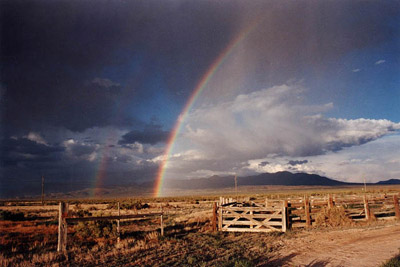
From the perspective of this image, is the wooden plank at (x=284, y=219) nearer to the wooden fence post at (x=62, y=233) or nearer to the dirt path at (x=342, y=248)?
the dirt path at (x=342, y=248)

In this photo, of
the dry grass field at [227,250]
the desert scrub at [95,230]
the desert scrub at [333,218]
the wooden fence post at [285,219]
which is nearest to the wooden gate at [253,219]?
the wooden fence post at [285,219]

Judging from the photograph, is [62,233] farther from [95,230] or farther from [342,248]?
[342,248]

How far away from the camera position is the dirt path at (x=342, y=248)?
9398 millimetres

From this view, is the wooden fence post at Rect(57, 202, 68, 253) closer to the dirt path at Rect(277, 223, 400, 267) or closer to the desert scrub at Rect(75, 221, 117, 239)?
the desert scrub at Rect(75, 221, 117, 239)

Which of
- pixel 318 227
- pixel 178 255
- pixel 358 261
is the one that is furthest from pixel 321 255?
pixel 318 227

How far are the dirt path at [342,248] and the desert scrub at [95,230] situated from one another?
9.77 metres

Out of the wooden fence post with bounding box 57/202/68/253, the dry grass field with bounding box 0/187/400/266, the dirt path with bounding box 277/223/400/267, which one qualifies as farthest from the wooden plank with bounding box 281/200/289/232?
the wooden fence post with bounding box 57/202/68/253

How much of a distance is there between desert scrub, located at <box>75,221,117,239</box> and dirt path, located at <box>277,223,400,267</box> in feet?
32.0

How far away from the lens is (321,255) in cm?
1019

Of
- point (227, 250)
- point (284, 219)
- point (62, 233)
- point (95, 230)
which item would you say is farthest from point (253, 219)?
point (62, 233)

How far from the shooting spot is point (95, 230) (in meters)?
16.3

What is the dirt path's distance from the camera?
940 centimetres

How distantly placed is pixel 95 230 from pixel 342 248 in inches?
508

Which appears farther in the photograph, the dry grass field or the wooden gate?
the wooden gate
